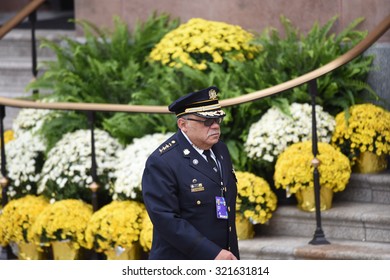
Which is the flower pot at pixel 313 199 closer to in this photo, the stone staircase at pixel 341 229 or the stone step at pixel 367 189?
the stone staircase at pixel 341 229

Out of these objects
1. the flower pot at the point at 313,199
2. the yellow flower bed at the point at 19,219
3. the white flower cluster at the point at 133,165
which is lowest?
the yellow flower bed at the point at 19,219

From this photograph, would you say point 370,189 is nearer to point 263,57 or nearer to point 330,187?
point 330,187

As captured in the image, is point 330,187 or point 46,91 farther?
point 46,91

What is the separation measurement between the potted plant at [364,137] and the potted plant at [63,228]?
2.04 metres

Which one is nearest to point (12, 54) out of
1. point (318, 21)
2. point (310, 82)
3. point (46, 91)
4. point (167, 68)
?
point (46, 91)

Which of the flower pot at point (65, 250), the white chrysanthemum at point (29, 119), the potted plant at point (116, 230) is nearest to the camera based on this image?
the potted plant at point (116, 230)

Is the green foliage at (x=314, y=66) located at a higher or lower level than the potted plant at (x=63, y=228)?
higher

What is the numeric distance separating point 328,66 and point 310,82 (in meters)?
0.18

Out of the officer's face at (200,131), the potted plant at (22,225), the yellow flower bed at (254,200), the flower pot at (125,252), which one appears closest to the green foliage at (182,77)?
the yellow flower bed at (254,200)

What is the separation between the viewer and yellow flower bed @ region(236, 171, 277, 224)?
8938 mm

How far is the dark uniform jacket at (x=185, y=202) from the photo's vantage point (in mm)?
6395

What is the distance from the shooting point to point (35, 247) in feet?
31.3

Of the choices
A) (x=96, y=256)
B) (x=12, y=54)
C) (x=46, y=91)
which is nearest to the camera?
(x=96, y=256)

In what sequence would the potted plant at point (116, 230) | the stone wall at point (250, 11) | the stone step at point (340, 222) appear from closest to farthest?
the stone step at point (340, 222), the potted plant at point (116, 230), the stone wall at point (250, 11)
